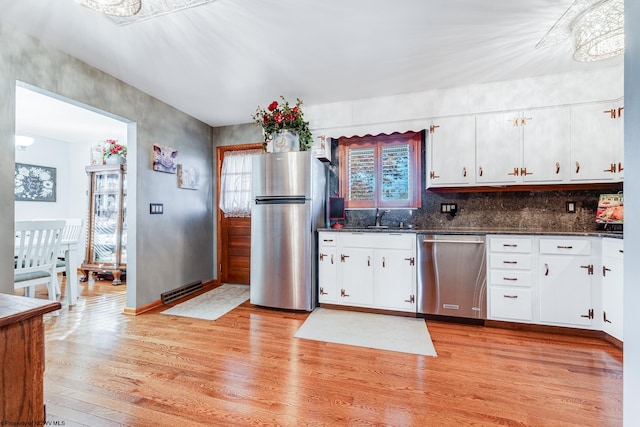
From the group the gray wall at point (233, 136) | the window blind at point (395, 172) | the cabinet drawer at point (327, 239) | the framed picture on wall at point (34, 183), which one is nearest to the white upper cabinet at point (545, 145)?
the window blind at point (395, 172)

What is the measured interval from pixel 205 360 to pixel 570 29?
3.69 m

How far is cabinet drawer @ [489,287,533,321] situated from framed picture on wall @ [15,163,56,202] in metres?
7.05

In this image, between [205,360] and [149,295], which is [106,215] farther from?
[205,360]

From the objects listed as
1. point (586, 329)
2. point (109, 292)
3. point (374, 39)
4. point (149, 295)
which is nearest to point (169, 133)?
point (149, 295)

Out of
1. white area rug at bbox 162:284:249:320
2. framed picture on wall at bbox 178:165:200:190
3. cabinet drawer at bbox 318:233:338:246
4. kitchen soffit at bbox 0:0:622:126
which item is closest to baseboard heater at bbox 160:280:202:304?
white area rug at bbox 162:284:249:320

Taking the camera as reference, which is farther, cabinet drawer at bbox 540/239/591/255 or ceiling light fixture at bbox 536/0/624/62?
cabinet drawer at bbox 540/239/591/255

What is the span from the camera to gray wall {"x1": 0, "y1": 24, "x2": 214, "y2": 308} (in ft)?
6.44

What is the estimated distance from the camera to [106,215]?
440cm

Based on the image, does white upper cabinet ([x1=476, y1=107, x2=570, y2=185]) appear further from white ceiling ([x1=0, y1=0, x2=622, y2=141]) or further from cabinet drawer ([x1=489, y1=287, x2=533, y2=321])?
cabinet drawer ([x1=489, y1=287, x2=533, y2=321])

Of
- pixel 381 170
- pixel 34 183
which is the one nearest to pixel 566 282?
pixel 381 170

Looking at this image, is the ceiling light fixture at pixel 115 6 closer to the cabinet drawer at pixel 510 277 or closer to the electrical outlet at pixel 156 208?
the electrical outlet at pixel 156 208

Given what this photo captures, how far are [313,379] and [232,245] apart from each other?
9.51ft

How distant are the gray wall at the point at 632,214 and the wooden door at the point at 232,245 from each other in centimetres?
396

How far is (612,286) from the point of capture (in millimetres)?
2211
